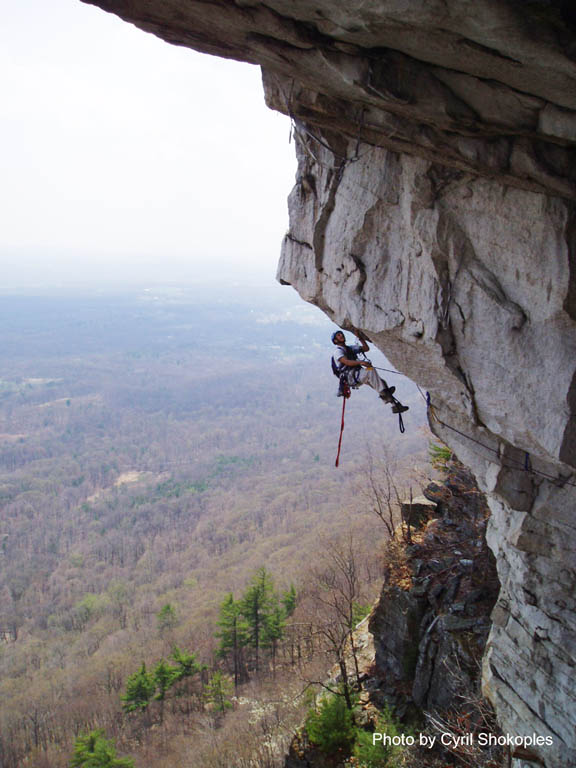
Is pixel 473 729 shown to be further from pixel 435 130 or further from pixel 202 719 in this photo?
pixel 202 719

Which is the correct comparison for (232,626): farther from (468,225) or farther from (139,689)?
(468,225)

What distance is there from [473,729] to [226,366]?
16277cm

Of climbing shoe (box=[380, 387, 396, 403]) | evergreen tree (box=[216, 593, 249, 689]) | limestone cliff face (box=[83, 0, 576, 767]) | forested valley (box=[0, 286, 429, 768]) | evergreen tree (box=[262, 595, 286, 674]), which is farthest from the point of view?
evergreen tree (box=[262, 595, 286, 674])

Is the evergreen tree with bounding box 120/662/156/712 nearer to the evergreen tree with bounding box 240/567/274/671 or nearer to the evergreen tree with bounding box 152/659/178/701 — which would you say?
the evergreen tree with bounding box 152/659/178/701

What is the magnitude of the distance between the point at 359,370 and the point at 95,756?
20325 mm

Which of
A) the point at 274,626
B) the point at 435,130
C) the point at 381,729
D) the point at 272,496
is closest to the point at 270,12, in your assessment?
the point at 435,130

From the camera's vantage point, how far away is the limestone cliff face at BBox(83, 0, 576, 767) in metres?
4.23

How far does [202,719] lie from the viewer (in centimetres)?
2600

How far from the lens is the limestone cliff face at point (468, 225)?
4.23 meters

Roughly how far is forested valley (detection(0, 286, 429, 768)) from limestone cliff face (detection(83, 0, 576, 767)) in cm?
973

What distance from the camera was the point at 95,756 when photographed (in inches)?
788

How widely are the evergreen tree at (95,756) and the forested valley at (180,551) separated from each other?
99mm

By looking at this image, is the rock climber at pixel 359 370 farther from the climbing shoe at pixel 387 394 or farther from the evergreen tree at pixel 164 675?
the evergreen tree at pixel 164 675

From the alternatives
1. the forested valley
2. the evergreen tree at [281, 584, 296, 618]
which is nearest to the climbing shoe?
the forested valley
